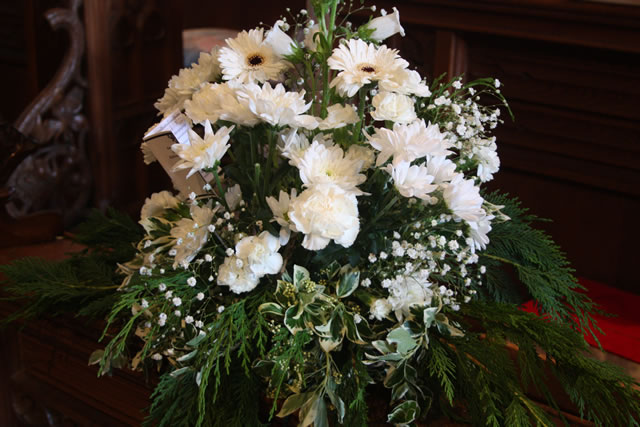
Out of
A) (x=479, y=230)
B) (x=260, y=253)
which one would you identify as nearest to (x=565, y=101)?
(x=479, y=230)

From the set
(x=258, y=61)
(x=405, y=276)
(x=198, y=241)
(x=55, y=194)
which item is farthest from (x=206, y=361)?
(x=55, y=194)

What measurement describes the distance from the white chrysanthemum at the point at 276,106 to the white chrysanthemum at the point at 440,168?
0.49ft

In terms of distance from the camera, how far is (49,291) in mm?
1084

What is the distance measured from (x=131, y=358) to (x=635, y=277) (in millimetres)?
1176

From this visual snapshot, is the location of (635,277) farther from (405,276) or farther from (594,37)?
(405,276)

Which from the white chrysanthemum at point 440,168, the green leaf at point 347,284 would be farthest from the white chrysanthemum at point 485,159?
the green leaf at point 347,284

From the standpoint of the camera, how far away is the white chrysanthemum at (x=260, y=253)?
86 cm

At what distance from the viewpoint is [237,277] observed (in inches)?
34.4

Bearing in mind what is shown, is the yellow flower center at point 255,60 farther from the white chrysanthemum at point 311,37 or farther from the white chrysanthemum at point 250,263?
the white chrysanthemum at point 250,263

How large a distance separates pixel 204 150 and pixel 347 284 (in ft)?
0.81

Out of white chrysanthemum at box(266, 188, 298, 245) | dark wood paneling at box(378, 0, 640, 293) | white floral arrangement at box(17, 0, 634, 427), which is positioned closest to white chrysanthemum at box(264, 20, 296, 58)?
white floral arrangement at box(17, 0, 634, 427)

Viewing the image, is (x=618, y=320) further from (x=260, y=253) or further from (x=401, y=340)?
(x=260, y=253)

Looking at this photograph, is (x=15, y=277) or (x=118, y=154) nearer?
(x=15, y=277)

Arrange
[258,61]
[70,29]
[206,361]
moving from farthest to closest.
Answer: [70,29], [258,61], [206,361]
